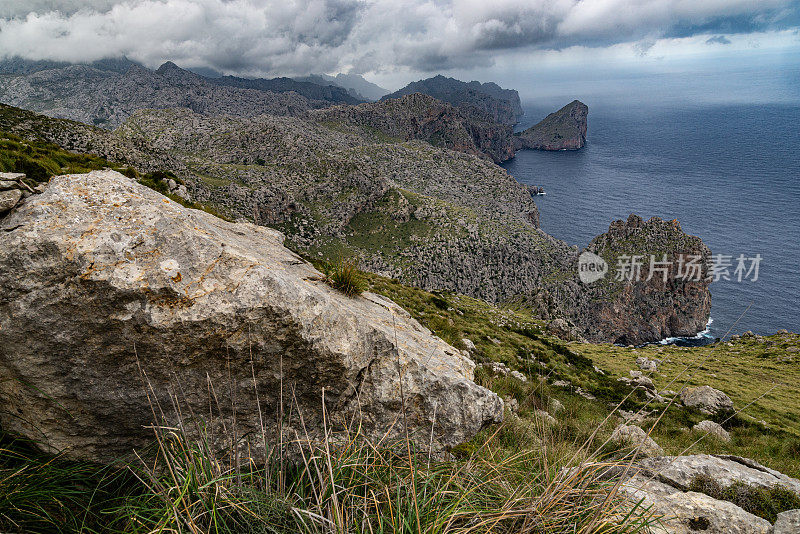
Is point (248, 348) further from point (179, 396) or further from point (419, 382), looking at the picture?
point (419, 382)

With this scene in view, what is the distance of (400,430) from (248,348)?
2941 mm

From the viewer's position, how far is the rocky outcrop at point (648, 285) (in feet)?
394

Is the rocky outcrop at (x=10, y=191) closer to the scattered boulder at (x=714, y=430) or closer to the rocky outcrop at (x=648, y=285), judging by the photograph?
the scattered boulder at (x=714, y=430)

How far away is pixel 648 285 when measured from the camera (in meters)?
131

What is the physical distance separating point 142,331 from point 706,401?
104ft

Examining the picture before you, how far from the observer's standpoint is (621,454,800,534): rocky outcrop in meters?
4.98

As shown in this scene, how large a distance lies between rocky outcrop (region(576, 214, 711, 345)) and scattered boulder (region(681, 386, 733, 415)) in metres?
104

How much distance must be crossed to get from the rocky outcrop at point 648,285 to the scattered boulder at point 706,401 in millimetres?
103927

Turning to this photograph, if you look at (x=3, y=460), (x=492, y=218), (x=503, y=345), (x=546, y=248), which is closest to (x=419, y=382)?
(x=3, y=460)

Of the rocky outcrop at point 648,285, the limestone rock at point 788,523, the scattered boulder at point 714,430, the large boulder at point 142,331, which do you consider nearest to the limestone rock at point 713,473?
the limestone rock at point 788,523

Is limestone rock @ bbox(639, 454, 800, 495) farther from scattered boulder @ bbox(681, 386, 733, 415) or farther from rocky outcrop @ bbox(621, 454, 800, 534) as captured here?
scattered boulder @ bbox(681, 386, 733, 415)

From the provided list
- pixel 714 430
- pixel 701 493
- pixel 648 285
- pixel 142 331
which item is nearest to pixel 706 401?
pixel 714 430

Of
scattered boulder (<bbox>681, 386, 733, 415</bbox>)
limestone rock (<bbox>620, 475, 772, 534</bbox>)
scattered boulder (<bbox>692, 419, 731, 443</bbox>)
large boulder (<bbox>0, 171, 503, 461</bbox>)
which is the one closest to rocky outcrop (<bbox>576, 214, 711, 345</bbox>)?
scattered boulder (<bbox>681, 386, 733, 415</bbox>)

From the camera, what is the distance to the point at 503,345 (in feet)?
106
